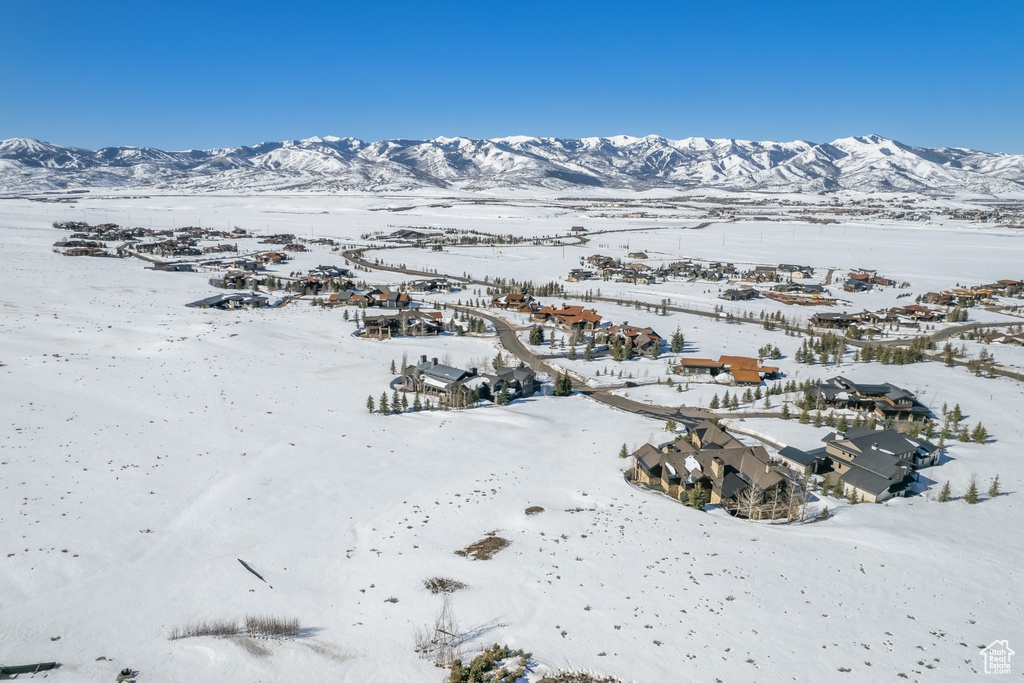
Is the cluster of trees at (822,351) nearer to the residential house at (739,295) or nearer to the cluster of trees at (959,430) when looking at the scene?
the cluster of trees at (959,430)

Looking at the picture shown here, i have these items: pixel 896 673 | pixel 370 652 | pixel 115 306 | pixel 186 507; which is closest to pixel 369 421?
pixel 186 507

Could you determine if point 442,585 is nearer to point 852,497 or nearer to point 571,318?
point 852,497

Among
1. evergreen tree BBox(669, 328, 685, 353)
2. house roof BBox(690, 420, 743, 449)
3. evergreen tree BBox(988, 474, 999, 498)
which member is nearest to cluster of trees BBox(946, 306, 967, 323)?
evergreen tree BBox(669, 328, 685, 353)

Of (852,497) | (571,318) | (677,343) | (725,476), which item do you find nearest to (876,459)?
(852,497)

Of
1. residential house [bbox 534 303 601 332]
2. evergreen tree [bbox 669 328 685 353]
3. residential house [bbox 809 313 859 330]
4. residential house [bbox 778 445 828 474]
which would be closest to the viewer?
residential house [bbox 778 445 828 474]

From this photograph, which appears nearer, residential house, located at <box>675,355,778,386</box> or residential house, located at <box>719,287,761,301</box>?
residential house, located at <box>675,355,778,386</box>

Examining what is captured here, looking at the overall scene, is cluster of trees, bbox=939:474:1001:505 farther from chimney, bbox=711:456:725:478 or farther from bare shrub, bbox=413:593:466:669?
bare shrub, bbox=413:593:466:669
